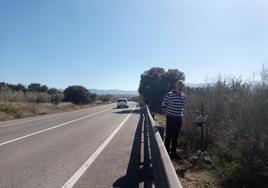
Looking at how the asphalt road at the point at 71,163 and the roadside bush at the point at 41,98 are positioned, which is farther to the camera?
the roadside bush at the point at 41,98

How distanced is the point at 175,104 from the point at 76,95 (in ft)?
289

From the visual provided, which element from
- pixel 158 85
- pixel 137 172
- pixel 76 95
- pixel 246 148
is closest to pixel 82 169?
pixel 137 172

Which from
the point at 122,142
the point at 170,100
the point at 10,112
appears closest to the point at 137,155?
the point at 170,100

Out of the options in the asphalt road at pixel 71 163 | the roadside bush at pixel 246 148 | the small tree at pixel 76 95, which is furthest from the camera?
the small tree at pixel 76 95

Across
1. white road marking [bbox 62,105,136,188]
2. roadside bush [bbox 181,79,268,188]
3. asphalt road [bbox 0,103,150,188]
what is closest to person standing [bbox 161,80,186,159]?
asphalt road [bbox 0,103,150,188]

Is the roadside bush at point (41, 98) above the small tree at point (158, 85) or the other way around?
the other way around

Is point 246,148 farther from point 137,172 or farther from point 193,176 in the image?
point 137,172

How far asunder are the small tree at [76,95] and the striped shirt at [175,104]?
284 feet

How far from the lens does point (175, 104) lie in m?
9.66

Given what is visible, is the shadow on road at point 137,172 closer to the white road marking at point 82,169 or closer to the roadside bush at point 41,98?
the white road marking at point 82,169

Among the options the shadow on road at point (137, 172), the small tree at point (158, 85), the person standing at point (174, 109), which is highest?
the small tree at point (158, 85)

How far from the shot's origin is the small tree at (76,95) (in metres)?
95.9

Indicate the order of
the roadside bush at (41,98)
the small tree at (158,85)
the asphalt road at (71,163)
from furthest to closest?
the roadside bush at (41,98) < the small tree at (158,85) < the asphalt road at (71,163)

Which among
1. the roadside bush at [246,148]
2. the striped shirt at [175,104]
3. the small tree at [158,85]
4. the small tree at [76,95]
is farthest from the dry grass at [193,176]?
the small tree at [76,95]
